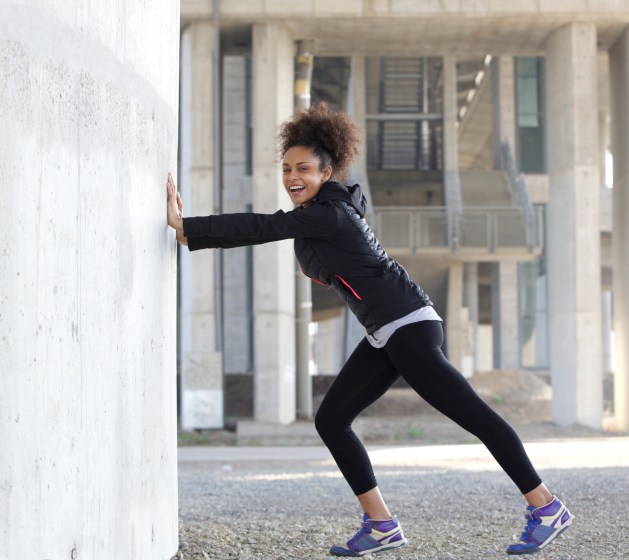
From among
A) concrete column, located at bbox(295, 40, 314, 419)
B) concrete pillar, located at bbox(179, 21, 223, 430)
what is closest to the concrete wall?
concrete pillar, located at bbox(179, 21, 223, 430)

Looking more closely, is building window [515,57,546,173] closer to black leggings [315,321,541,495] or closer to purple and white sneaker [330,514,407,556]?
purple and white sneaker [330,514,407,556]

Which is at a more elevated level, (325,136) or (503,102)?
(503,102)

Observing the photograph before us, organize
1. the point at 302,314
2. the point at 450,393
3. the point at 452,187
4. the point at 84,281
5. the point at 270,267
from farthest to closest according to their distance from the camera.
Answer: the point at 452,187, the point at 302,314, the point at 270,267, the point at 450,393, the point at 84,281

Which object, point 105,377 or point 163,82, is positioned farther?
point 163,82

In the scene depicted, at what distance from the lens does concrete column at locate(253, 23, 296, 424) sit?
23.5m

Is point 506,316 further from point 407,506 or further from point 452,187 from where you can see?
point 407,506

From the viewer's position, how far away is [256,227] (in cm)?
446

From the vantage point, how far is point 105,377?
3.68 metres

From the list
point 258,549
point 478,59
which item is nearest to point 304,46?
point 478,59

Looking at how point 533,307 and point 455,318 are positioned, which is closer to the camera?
point 455,318

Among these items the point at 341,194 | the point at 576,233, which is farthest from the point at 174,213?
the point at 576,233

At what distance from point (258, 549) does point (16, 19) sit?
2.76m

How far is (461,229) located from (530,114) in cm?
887

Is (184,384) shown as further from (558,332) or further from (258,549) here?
(258,549)
